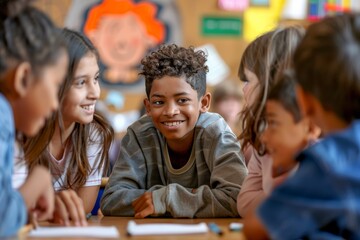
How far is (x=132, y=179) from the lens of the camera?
2.18 metres

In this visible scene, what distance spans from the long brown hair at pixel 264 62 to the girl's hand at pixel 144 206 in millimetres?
333

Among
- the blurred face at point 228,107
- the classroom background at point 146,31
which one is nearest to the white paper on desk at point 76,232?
the blurred face at point 228,107

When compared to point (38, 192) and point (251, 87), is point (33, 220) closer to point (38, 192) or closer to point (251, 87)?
point (38, 192)

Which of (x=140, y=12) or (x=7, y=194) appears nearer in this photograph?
(x=7, y=194)

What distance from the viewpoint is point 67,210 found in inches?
65.9

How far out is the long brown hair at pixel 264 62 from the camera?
183 centimetres

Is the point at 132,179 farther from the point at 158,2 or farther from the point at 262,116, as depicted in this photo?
the point at 158,2

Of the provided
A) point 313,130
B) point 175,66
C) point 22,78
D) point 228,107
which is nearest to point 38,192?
point 22,78

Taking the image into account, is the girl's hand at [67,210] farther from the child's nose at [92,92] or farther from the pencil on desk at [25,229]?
the child's nose at [92,92]

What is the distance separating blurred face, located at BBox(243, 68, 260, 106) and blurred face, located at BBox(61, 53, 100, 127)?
1.60 feet

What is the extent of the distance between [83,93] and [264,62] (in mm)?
593

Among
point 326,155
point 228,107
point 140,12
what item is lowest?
point 228,107

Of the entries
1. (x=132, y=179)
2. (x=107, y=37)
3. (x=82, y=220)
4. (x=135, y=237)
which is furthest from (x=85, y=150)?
(x=107, y=37)

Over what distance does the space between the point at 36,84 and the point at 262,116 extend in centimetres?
64
